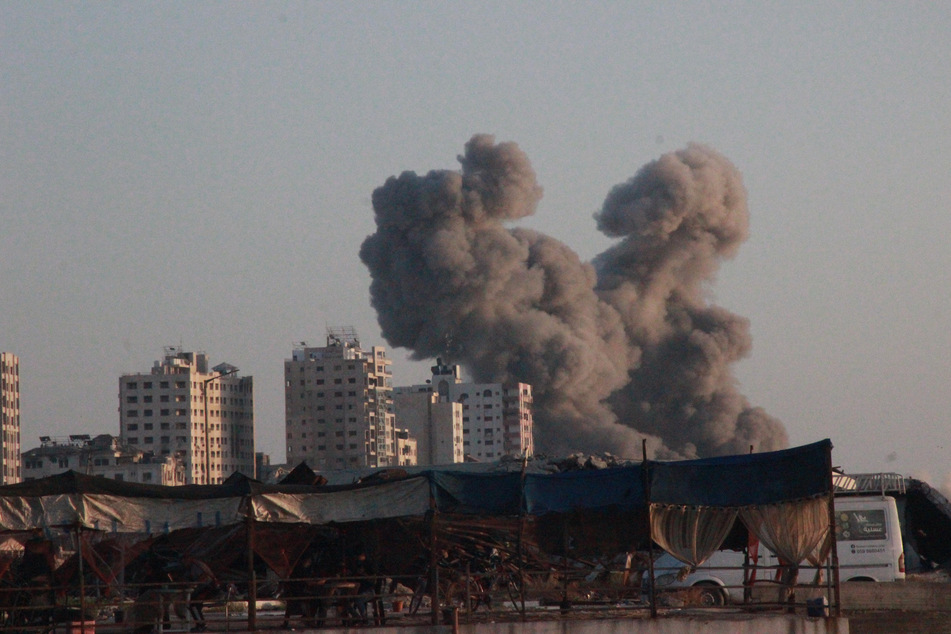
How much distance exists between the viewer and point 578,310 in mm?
106125

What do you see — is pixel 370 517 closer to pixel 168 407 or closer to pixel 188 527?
pixel 188 527

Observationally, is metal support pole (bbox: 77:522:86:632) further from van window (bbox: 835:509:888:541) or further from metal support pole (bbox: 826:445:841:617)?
van window (bbox: 835:509:888:541)

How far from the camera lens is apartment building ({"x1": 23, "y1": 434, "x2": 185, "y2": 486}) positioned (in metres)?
Answer: 101

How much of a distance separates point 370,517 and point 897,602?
782 centimetres

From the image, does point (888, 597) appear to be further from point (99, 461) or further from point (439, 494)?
point (99, 461)

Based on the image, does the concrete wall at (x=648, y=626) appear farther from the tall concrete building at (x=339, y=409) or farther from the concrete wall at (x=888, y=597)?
the tall concrete building at (x=339, y=409)

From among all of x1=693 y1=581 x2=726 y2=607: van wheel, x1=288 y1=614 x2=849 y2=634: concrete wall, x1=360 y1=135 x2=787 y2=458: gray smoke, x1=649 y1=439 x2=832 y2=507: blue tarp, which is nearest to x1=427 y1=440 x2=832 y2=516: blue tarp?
x1=649 y1=439 x2=832 y2=507: blue tarp

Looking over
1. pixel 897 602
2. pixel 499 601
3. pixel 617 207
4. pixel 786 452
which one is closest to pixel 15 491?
pixel 499 601

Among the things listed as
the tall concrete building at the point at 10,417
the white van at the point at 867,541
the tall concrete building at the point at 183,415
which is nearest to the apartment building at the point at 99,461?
the tall concrete building at the point at 10,417

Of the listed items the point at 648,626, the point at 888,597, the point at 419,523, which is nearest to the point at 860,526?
the point at 888,597

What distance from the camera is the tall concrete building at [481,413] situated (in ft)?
364

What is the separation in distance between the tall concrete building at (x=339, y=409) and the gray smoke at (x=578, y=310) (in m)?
14.2

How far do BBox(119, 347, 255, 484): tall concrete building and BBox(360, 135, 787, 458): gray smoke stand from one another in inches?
856

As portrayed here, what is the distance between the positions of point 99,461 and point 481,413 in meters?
29.3
